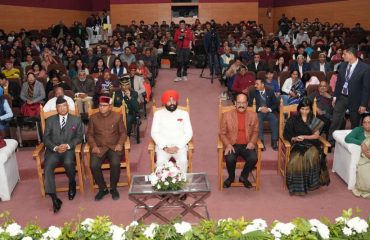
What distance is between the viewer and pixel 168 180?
12.8 ft

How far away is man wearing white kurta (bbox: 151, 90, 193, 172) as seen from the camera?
482cm

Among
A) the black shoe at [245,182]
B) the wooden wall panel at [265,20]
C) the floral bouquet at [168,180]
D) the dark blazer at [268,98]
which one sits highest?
the wooden wall panel at [265,20]

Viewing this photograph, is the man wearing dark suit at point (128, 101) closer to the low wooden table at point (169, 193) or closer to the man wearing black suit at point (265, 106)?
the man wearing black suit at point (265, 106)

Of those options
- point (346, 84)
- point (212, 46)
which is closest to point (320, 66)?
point (346, 84)

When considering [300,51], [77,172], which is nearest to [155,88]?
[300,51]

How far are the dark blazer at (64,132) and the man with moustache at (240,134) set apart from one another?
1.70 meters

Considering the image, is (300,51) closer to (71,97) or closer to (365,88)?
(365,88)

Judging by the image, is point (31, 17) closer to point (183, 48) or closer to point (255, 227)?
point (183, 48)

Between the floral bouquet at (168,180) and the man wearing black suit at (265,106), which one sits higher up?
the man wearing black suit at (265,106)

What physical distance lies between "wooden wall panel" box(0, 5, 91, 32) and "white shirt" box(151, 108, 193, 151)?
11346 millimetres

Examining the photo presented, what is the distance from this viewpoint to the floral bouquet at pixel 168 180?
3879 mm

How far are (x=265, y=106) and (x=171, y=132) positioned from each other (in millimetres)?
1908

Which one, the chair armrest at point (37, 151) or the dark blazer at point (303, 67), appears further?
the dark blazer at point (303, 67)

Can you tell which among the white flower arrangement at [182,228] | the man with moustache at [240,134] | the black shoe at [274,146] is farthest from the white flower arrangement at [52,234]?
the black shoe at [274,146]
